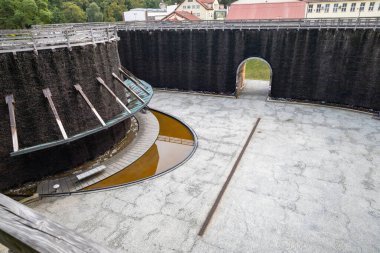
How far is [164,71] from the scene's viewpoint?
27609mm

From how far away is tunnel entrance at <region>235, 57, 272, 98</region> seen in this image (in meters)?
24.9

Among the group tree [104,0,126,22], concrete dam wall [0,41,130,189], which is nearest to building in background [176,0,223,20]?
tree [104,0,126,22]

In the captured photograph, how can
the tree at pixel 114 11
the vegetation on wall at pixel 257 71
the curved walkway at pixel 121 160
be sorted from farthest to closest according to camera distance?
the tree at pixel 114 11 < the vegetation on wall at pixel 257 71 < the curved walkway at pixel 121 160

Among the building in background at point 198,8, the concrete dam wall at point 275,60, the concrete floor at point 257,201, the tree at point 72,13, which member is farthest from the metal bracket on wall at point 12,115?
the building in background at point 198,8

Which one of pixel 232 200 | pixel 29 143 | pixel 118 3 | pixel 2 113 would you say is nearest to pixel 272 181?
pixel 232 200

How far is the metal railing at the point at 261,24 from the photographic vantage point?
19828 millimetres

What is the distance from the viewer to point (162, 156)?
612 inches

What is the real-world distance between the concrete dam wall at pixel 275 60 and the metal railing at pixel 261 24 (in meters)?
0.36

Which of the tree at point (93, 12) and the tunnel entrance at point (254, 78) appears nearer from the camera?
the tunnel entrance at point (254, 78)

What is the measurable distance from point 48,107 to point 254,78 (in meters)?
25.7

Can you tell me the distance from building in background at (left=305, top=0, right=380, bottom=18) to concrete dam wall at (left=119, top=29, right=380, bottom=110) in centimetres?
2161

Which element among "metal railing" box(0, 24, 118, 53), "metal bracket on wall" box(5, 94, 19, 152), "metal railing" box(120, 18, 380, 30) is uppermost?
"metal railing" box(120, 18, 380, 30)

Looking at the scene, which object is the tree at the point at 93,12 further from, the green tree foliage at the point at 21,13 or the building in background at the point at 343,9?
the building in background at the point at 343,9

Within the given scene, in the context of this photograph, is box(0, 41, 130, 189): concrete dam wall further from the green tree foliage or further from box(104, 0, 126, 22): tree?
box(104, 0, 126, 22): tree
